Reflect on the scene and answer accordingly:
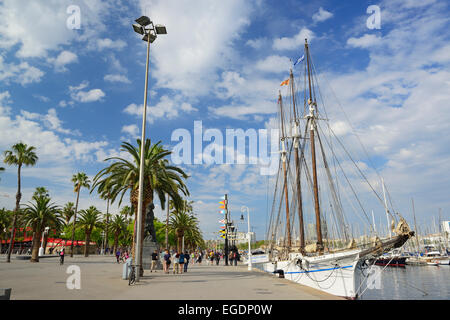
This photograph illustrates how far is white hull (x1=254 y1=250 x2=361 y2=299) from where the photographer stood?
18.5m

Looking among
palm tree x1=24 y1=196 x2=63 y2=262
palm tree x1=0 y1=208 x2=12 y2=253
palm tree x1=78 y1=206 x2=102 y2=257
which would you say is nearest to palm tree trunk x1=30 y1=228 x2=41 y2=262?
palm tree x1=24 y1=196 x2=63 y2=262

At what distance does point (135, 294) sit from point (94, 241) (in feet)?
298

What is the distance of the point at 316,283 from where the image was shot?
22.1 m

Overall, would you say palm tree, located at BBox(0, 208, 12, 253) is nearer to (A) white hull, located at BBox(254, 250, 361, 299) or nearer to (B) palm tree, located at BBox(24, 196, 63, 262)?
(B) palm tree, located at BBox(24, 196, 63, 262)

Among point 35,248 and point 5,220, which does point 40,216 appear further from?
point 5,220

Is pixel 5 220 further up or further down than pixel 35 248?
further up

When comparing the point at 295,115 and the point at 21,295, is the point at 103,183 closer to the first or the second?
the point at 21,295

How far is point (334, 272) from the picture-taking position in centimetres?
1988

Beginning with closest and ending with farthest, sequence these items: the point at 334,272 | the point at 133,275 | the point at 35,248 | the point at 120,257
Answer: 1. the point at 133,275
2. the point at 334,272
3. the point at 35,248
4. the point at 120,257

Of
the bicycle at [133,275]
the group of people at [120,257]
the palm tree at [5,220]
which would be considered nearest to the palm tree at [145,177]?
the bicycle at [133,275]

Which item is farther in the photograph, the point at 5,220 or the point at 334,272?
the point at 5,220

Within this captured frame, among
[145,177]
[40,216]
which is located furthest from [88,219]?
[145,177]
